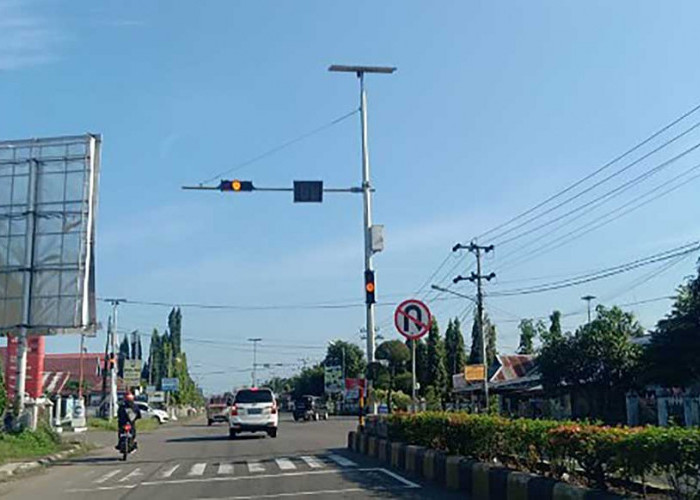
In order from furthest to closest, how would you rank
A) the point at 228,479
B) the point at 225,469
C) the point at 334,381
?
the point at 334,381
the point at 225,469
the point at 228,479

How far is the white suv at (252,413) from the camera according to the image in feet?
104

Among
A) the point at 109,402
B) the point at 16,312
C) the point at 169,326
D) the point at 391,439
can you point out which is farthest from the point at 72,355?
the point at 391,439

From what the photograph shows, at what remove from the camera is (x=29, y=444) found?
2392 cm

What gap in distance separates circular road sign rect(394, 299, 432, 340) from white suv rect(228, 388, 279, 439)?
53.5 feet

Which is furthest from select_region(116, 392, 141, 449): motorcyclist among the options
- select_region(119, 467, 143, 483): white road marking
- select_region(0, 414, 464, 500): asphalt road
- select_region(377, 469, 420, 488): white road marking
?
select_region(377, 469, 420, 488): white road marking

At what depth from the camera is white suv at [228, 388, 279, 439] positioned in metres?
31.6

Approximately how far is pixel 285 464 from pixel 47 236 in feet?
39.7

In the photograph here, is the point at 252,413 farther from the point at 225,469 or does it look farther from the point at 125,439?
the point at 225,469

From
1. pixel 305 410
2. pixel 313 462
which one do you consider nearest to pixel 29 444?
pixel 313 462

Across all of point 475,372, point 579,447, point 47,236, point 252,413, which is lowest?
point 252,413

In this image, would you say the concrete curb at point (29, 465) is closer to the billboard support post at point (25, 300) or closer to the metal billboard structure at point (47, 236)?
the billboard support post at point (25, 300)

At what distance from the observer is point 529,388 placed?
2206 inches

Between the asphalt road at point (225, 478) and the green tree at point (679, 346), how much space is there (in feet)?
59.4

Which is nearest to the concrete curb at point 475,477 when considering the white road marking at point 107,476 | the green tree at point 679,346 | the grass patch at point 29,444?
the white road marking at point 107,476
